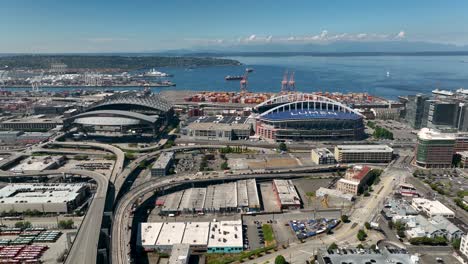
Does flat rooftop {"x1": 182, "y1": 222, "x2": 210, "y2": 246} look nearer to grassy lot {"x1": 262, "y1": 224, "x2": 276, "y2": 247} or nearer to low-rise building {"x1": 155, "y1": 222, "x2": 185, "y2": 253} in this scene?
low-rise building {"x1": 155, "y1": 222, "x2": 185, "y2": 253}

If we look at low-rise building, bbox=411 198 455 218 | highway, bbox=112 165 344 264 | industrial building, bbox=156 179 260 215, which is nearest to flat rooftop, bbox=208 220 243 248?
industrial building, bbox=156 179 260 215

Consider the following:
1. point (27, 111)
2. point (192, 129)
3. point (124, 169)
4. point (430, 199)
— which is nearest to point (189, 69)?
point (27, 111)

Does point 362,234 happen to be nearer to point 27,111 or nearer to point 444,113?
point 444,113

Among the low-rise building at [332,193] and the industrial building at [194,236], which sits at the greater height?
the low-rise building at [332,193]

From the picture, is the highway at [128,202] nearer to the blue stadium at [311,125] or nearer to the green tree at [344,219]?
the green tree at [344,219]

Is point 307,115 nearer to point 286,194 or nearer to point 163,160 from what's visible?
point 286,194

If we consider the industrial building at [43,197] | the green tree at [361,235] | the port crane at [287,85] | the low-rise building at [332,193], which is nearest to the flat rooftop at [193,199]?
the industrial building at [43,197]
